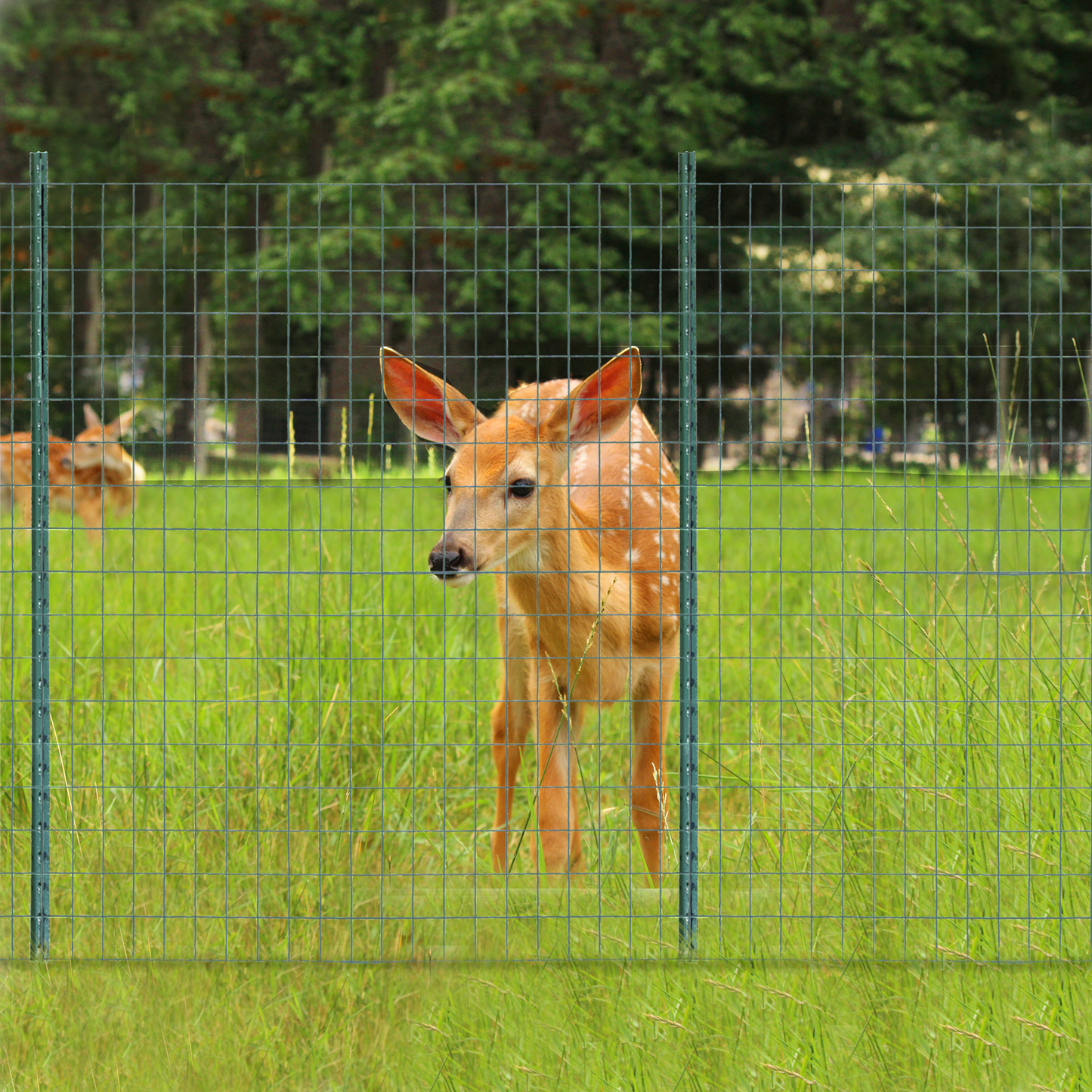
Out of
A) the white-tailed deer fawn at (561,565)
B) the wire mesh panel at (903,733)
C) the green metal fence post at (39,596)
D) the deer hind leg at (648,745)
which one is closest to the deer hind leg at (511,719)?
the white-tailed deer fawn at (561,565)

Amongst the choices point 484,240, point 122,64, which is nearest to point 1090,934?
point 484,240

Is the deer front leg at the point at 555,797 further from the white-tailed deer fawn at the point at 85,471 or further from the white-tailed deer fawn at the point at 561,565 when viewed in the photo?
the white-tailed deer fawn at the point at 85,471

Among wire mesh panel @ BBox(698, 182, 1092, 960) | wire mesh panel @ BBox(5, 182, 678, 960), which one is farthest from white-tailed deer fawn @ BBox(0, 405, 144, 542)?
wire mesh panel @ BBox(698, 182, 1092, 960)

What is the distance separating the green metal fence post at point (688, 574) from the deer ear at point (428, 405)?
652 mm

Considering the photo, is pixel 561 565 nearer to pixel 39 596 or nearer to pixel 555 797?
pixel 555 797

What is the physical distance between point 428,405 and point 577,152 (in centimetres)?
1529

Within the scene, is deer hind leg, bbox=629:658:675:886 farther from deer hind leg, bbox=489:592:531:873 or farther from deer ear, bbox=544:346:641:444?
deer ear, bbox=544:346:641:444

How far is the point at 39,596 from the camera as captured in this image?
12.5 ft

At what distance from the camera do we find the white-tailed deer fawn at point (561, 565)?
3791 mm

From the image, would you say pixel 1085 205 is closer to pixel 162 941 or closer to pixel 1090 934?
pixel 1090 934

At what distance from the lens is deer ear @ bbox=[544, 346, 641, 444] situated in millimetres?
3713

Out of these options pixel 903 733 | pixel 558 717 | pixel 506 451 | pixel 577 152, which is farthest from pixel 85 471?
pixel 577 152

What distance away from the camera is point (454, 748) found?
523 centimetres

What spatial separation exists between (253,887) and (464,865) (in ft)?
2.36
